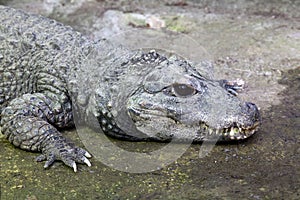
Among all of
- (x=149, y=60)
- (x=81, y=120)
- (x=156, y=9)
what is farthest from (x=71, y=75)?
(x=156, y=9)

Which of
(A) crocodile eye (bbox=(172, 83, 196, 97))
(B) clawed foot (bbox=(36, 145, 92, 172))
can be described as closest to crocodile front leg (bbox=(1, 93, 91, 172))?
(B) clawed foot (bbox=(36, 145, 92, 172))

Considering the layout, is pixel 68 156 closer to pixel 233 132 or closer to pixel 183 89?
pixel 183 89

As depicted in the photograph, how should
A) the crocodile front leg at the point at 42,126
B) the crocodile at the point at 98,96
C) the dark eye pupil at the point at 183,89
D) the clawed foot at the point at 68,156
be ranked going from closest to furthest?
the clawed foot at the point at 68,156 → the crocodile front leg at the point at 42,126 → the crocodile at the point at 98,96 → the dark eye pupil at the point at 183,89

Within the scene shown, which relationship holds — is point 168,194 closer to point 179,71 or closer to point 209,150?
point 209,150

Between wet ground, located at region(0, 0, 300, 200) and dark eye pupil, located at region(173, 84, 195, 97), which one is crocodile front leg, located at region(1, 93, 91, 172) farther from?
dark eye pupil, located at region(173, 84, 195, 97)

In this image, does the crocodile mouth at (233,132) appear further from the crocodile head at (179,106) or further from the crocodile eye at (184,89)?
the crocodile eye at (184,89)

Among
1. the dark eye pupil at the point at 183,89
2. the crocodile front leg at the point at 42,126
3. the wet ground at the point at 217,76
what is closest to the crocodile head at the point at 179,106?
the dark eye pupil at the point at 183,89
